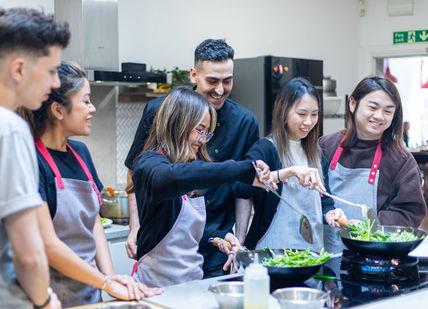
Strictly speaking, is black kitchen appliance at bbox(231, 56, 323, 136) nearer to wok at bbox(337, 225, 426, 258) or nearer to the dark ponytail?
wok at bbox(337, 225, 426, 258)

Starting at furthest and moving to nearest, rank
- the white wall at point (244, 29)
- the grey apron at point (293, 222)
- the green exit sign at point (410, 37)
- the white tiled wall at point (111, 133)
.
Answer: the green exit sign at point (410, 37) → the white wall at point (244, 29) → the white tiled wall at point (111, 133) → the grey apron at point (293, 222)

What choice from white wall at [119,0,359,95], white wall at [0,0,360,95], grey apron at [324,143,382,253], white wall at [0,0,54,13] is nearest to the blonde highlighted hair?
grey apron at [324,143,382,253]

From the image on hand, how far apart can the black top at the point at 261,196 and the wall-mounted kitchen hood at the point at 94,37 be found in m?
1.50

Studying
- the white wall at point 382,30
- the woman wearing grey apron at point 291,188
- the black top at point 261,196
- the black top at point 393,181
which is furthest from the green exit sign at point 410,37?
the black top at point 261,196

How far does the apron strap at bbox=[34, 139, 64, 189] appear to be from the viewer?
2.00 meters

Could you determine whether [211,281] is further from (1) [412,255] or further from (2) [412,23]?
(2) [412,23]

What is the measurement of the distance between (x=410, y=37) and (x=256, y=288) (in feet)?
18.0

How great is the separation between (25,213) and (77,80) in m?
0.82

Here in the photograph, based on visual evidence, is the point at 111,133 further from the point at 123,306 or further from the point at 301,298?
the point at 301,298

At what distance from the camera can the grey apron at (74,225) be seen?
6.49 ft

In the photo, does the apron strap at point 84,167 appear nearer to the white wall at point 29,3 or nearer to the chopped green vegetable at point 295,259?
the chopped green vegetable at point 295,259

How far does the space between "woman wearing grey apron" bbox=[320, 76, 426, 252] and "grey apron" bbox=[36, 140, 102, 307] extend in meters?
1.16

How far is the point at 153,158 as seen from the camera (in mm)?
2178

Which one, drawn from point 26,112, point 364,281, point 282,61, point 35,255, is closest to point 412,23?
point 282,61
